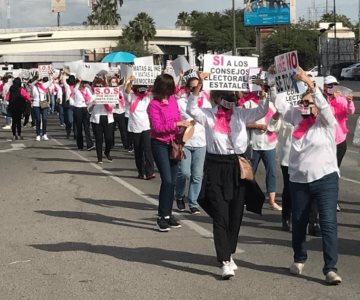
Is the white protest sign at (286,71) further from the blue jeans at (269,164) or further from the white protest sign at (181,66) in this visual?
the white protest sign at (181,66)

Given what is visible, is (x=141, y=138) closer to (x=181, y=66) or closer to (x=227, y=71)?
(x=181, y=66)

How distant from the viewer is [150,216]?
31.5ft

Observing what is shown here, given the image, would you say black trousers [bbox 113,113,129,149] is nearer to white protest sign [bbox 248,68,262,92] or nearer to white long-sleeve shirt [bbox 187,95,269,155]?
white protest sign [bbox 248,68,262,92]

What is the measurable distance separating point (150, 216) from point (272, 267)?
3.08 metres

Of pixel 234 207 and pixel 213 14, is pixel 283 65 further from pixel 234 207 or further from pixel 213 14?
pixel 213 14

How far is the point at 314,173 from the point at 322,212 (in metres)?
0.35

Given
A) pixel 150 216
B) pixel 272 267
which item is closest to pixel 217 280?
pixel 272 267

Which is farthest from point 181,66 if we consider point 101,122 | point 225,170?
point 225,170

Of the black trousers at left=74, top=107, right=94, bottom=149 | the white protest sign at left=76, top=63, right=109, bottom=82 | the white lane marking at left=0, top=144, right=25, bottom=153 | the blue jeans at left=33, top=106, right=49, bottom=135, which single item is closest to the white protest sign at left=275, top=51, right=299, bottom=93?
the black trousers at left=74, top=107, right=94, bottom=149

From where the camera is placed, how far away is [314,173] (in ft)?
20.7

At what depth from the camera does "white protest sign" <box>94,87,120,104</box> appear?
15.5 meters

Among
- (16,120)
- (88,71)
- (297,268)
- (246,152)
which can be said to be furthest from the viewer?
(16,120)

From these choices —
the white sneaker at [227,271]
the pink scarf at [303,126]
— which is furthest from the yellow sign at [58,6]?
the white sneaker at [227,271]

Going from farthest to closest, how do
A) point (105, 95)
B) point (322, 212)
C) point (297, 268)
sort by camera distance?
point (105, 95), point (297, 268), point (322, 212)
